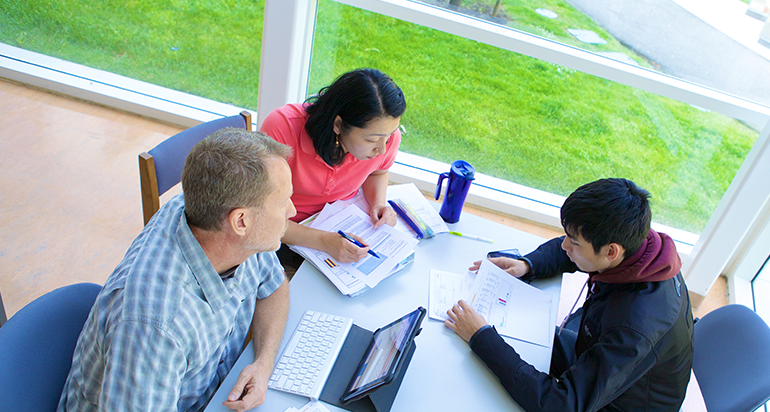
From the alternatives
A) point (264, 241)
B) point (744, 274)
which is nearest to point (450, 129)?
point (744, 274)

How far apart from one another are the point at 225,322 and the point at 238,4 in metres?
2.63

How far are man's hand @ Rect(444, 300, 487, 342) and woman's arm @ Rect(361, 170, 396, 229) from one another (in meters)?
0.45

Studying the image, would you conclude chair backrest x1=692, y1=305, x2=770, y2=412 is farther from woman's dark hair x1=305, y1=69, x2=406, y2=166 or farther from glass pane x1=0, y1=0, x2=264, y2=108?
glass pane x1=0, y1=0, x2=264, y2=108

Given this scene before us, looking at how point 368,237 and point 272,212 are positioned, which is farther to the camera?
point 368,237

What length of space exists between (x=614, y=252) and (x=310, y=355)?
2.92 feet

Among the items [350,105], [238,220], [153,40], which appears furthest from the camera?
[153,40]

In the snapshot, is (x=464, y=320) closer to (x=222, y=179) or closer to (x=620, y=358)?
(x=620, y=358)

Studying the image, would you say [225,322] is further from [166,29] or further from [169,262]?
[166,29]

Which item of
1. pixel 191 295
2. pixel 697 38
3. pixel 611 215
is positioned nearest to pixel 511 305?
pixel 611 215

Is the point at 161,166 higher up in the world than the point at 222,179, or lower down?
lower down

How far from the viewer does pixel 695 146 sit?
9.48 ft

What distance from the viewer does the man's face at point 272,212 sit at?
1.16 meters

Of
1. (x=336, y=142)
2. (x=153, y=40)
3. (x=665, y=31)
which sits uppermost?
(x=665, y=31)

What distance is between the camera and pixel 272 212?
1.18 m
